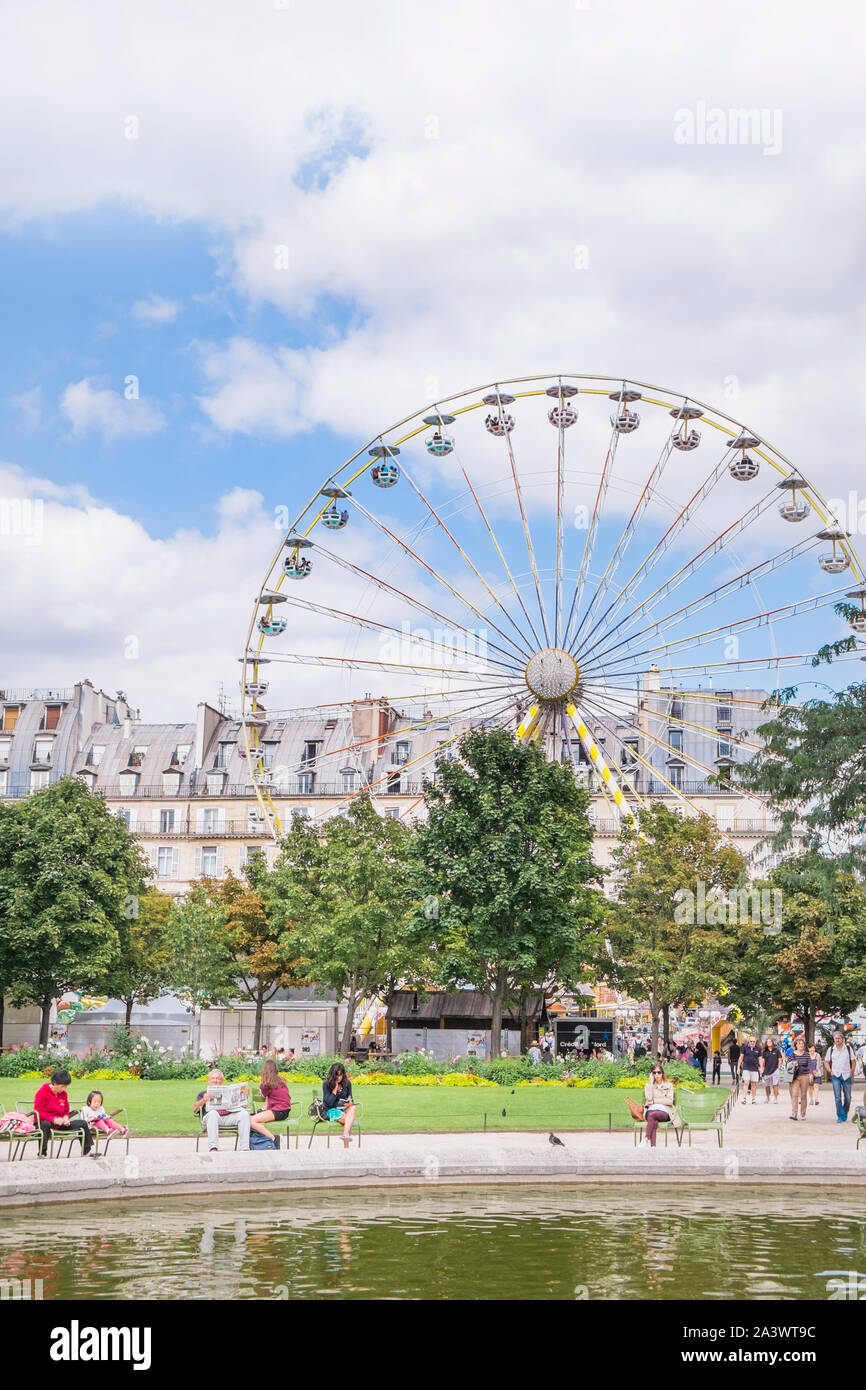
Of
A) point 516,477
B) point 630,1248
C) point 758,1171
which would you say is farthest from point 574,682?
point 630,1248

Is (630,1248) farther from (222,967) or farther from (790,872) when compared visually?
(222,967)

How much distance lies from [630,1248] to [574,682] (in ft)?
107

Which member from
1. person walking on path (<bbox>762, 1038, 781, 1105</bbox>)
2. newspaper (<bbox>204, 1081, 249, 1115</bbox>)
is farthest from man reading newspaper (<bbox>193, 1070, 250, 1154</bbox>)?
→ person walking on path (<bbox>762, 1038, 781, 1105</bbox>)

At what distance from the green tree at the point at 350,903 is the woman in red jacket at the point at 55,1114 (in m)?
23.9

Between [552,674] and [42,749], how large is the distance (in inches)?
2017

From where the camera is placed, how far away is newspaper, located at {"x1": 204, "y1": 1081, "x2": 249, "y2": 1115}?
19750mm

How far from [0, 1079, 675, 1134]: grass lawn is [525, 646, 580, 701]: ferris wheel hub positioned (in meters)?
15.2

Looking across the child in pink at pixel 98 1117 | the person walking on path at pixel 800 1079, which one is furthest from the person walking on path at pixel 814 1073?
the child in pink at pixel 98 1117

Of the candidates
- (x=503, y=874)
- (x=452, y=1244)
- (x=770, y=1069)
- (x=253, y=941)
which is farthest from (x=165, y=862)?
(x=452, y=1244)

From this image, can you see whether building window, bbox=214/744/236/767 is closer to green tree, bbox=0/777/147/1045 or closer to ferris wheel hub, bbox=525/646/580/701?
green tree, bbox=0/777/147/1045

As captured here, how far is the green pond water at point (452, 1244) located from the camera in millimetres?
11938

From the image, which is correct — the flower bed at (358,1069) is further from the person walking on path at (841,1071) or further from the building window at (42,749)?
the building window at (42,749)

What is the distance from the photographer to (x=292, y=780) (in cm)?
8800
